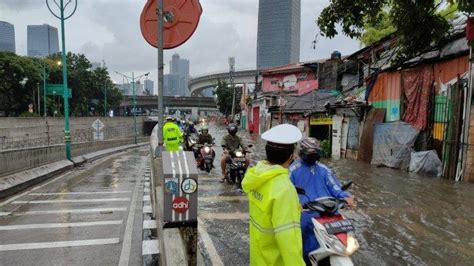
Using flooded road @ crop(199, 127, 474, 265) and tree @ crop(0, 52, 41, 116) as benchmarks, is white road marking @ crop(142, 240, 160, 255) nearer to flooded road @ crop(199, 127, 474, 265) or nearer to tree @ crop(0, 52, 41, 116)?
flooded road @ crop(199, 127, 474, 265)

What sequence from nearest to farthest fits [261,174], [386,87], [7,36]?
[261,174]
[386,87]
[7,36]

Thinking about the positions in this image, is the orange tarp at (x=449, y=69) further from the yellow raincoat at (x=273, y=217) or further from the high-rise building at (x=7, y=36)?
the high-rise building at (x=7, y=36)

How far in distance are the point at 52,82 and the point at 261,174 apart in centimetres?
5990

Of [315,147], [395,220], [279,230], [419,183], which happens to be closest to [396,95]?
[419,183]

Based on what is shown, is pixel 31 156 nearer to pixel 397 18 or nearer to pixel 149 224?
pixel 149 224

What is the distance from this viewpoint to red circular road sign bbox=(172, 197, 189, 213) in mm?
4230

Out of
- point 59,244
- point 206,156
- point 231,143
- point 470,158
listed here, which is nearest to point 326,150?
point 206,156

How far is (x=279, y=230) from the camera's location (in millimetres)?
2234

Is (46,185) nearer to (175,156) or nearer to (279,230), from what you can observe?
(175,156)

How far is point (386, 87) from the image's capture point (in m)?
16.0

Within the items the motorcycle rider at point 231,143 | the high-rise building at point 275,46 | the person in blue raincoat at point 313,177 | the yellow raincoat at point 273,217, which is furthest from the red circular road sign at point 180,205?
the high-rise building at point 275,46

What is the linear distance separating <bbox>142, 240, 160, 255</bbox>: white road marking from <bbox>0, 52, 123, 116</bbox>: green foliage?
43.7 meters

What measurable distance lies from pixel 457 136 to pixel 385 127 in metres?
3.60

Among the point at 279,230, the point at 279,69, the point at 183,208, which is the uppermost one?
the point at 279,69
